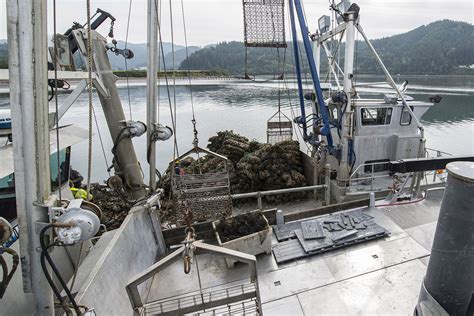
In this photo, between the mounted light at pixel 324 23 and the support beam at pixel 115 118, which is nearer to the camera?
the support beam at pixel 115 118

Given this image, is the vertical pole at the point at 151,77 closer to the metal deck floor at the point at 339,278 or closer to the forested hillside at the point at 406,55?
the metal deck floor at the point at 339,278

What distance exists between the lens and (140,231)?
404 centimetres

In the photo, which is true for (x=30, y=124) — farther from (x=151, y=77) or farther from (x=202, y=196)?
(x=202, y=196)

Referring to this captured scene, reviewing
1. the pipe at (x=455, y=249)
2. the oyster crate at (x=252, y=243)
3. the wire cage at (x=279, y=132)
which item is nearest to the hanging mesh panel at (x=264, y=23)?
the wire cage at (x=279, y=132)

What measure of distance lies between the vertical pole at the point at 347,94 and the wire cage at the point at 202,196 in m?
4.03

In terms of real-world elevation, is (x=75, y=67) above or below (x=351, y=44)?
below

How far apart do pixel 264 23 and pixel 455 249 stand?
32.2 ft

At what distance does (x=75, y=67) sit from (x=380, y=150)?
28.6 ft

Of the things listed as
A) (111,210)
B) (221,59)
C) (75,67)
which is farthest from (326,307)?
(221,59)

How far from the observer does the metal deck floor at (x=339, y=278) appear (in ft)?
11.6

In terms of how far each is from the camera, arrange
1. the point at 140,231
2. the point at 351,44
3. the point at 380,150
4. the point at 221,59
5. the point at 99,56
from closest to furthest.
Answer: the point at 140,231
the point at 99,56
the point at 351,44
the point at 380,150
the point at 221,59

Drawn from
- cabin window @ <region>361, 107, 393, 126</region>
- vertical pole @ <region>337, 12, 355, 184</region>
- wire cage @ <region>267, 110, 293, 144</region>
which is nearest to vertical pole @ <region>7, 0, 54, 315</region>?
vertical pole @ <region>337, 12, 355, 184</region>

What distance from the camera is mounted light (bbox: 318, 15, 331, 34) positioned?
9828mm

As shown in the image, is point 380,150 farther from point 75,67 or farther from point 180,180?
point 75,67
